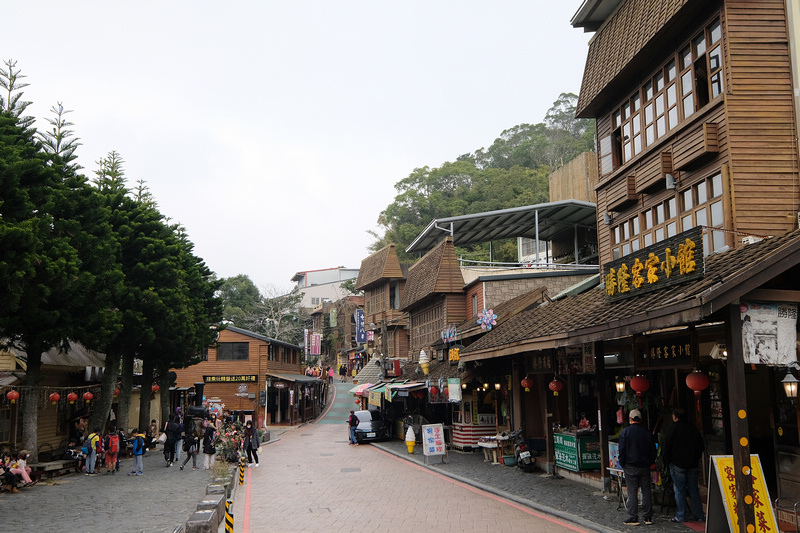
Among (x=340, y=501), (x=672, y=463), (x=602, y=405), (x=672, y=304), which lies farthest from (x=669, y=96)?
(x=340, y=501)

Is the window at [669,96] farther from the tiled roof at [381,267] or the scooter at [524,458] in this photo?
the tiled roof at [381,267]

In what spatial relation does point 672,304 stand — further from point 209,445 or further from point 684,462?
point 209,445

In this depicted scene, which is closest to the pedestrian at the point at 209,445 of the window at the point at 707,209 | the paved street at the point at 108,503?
the paved street at the point at 108,503

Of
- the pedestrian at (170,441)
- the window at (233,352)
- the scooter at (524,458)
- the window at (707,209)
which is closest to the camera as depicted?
the window at (707,209)

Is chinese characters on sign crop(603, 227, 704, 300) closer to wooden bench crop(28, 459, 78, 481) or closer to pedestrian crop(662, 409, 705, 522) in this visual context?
pedestrian crop(662, 409, 705, 522)

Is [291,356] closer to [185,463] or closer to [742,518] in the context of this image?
[185,463]

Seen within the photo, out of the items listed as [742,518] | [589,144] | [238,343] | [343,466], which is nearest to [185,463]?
[343,466]

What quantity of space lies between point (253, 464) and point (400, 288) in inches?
1047

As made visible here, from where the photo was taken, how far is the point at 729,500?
967 centimetres

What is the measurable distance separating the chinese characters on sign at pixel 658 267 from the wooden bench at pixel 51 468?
17.0 m

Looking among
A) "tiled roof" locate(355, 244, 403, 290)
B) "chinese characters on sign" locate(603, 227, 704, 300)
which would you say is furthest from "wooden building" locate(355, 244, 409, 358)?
"chinese characters on sign" locate(603, 227, 704, 300)

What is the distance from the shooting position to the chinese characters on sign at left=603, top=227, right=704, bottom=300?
10.9m

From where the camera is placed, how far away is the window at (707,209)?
14.5 meters

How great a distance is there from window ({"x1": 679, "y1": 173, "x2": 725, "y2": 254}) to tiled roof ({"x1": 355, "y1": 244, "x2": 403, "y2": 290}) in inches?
1371
